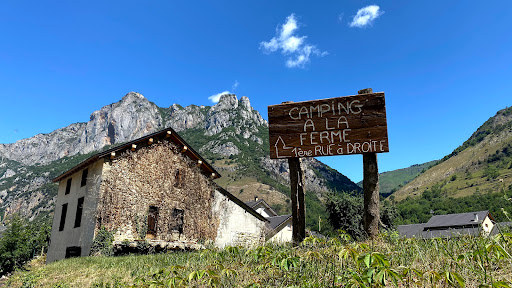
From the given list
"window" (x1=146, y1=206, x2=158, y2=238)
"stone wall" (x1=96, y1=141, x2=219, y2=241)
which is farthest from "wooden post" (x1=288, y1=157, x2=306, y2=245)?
"window" (x1=146, y1=206, x2=158, y2=238)

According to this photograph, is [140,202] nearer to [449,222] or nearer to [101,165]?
[101,165]

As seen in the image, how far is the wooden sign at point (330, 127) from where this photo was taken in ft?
21.3

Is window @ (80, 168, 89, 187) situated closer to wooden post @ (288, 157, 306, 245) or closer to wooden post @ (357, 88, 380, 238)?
wooden post @ (288, 157, 306, 245)

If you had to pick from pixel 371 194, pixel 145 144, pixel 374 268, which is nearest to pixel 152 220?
pixel 145 144

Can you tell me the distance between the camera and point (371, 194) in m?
6.48

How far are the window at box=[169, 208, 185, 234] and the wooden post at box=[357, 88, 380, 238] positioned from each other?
1831 cm

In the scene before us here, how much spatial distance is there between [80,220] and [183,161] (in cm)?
791

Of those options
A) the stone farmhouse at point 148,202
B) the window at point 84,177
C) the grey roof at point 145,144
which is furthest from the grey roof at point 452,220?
the window at point 84,177

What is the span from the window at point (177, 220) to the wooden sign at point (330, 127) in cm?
1704

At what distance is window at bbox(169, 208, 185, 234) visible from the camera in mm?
22331

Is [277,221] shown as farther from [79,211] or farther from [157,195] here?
[79,211]

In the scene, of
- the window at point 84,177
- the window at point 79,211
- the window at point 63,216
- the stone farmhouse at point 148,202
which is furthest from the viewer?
the window at point 63,216

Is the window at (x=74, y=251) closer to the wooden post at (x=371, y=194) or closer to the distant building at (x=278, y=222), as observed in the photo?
the wooden post at (x=371, y=194)

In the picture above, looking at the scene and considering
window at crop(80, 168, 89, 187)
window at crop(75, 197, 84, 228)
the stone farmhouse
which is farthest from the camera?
window at crop(80, 168, 89, 187)
